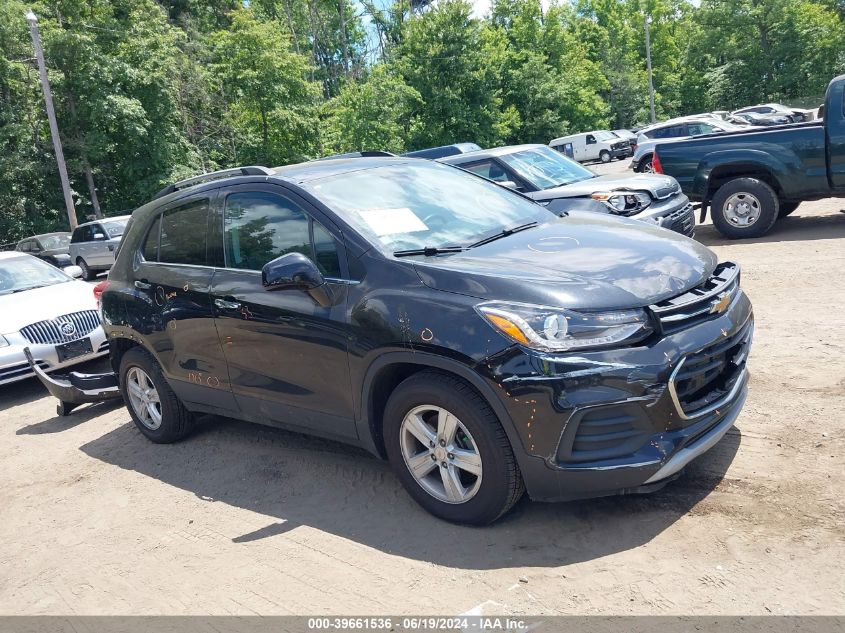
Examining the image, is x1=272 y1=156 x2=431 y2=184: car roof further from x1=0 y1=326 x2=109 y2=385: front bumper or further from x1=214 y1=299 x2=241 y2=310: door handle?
x1=0 y1=326 x2=109 y2=385: front bumper

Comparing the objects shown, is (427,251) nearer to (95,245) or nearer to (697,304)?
(697,304)

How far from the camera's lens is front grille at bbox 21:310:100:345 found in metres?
7.82

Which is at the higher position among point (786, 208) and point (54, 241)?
point (54, 241)

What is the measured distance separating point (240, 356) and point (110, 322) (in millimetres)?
1791

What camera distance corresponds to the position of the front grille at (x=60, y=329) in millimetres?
7816

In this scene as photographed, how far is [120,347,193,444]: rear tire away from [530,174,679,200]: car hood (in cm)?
529

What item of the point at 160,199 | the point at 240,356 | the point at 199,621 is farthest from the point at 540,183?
the point at 199,621

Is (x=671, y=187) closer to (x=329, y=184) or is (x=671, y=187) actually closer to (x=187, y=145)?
(x=329, y=184)

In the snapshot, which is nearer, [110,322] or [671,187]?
[110,322]

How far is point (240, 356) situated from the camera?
473 cm

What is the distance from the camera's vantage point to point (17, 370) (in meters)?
7.74

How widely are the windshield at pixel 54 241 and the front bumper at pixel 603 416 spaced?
76.6 feet

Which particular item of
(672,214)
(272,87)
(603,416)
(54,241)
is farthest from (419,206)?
(272,87)

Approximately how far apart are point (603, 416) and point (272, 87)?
35.9m
